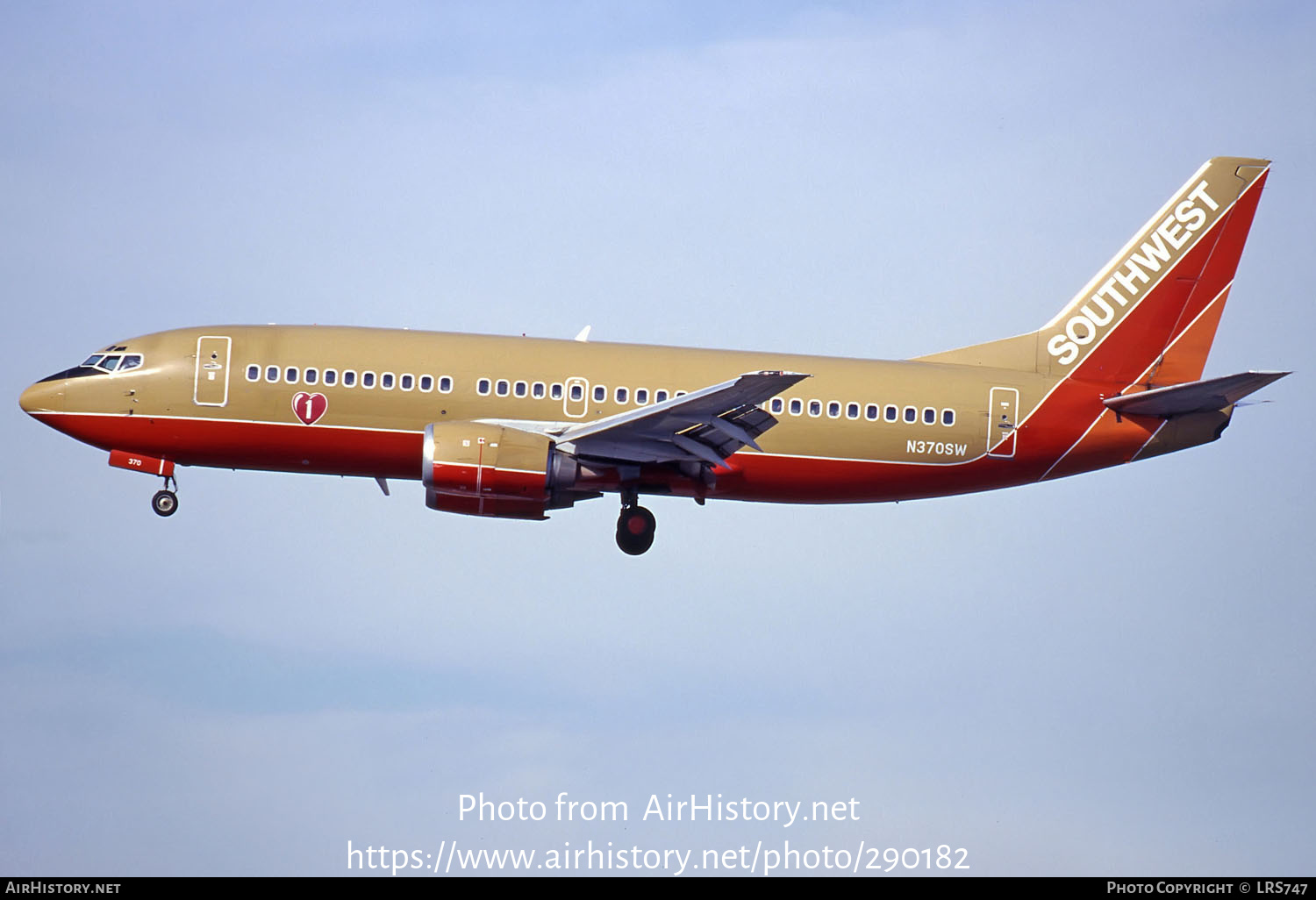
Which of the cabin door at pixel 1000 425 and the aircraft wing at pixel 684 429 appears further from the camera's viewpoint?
the cabin door at pixel 1000 425

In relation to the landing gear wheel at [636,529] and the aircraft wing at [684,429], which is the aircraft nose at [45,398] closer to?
the aircraft wing at [684,429]

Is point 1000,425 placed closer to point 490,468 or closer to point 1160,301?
point 1160,301

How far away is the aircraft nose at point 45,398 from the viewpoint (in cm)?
3834

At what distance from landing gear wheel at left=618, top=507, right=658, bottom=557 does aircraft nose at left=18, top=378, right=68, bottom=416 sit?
44.5 feet

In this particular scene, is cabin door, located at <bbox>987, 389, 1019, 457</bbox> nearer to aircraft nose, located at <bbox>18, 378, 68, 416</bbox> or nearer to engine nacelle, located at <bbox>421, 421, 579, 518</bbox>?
engine nacelle, located at <bbox>421, 421, 579, 518</bbox>

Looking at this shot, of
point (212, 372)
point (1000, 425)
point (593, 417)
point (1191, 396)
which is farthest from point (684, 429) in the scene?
point (1191, 396)

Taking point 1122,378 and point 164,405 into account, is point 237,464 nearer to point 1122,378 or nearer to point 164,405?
point 164,405

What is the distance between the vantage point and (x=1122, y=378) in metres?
40.7

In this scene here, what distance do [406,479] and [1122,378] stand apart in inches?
706

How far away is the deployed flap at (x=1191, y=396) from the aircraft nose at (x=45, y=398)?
82.8ft

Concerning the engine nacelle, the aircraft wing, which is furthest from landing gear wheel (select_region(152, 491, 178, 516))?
the aircraft wing

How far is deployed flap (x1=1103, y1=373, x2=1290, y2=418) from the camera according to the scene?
121 feet

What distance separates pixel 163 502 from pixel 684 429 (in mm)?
12860

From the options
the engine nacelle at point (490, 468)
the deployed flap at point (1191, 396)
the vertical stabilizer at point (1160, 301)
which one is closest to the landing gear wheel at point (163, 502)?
the engine nacelle at point (490, 468)
